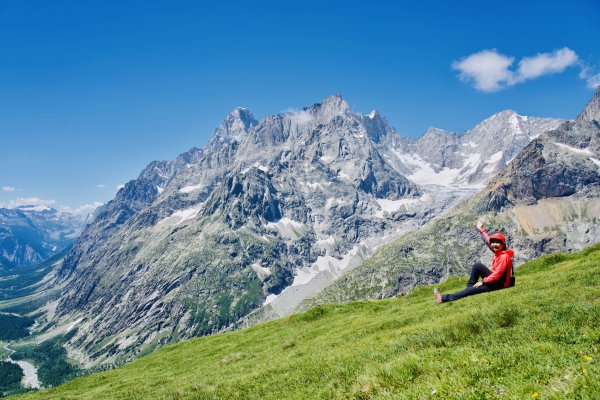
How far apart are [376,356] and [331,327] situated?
1716 cm

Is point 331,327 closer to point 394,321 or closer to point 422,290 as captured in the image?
point 394,321

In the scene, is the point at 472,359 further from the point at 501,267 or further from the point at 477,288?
the point at 477,288

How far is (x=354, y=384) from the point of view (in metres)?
11.1

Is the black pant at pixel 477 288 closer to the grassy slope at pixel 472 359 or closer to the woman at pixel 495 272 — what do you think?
the woman at pixel 495 272

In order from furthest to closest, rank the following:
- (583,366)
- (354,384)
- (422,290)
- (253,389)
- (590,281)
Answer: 1. (422,290)
2. (590,281)
3. (253,389)
4. (354,384)
5. (583,366)

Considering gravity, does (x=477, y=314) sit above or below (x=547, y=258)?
above

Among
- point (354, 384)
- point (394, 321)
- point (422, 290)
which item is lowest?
point (422, 290)

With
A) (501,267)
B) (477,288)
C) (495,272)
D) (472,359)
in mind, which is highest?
(472,359)

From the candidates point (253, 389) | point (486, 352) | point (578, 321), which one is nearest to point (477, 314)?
point (578, 321)

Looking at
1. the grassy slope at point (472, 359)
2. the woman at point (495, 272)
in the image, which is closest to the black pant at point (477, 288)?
the woman at point (495, 272)

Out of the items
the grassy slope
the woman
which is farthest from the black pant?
the grassy slope

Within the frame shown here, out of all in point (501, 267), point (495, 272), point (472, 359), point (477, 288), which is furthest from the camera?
point (477, 288)

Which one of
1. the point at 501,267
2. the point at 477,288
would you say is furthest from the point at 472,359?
the point at 477,288

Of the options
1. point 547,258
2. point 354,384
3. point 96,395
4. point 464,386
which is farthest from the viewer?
point 547,258
